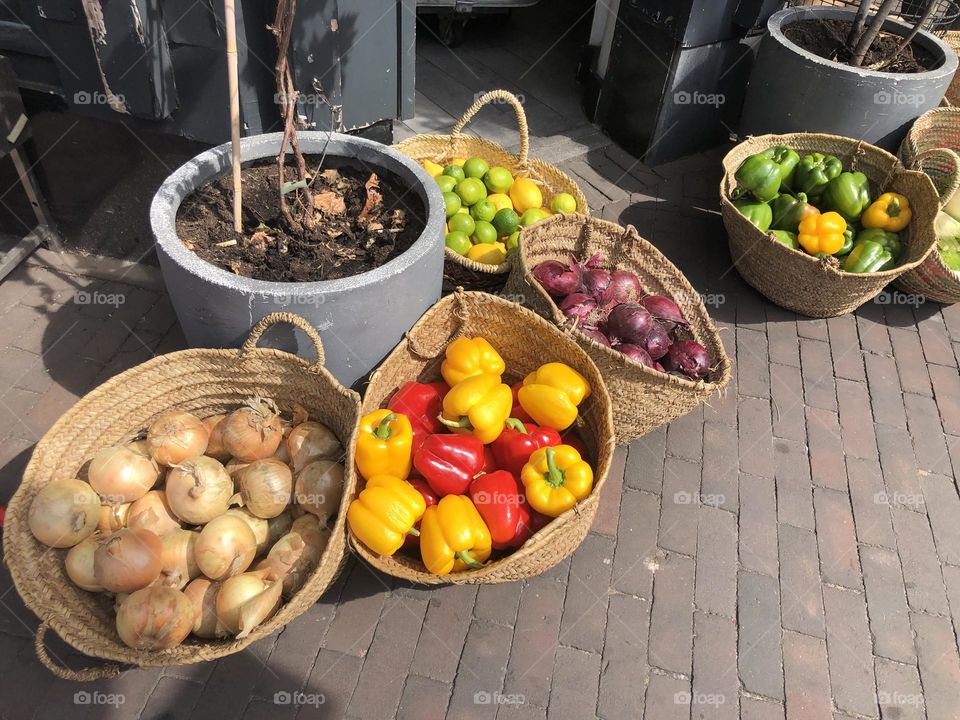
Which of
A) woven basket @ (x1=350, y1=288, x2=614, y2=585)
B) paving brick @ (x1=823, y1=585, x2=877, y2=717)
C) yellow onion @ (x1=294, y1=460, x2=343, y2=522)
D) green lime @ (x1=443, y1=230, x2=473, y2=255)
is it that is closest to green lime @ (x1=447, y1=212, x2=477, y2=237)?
green lime @ (x1=443, y1=230, x2=473, y2=255)

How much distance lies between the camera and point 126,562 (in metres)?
2.20

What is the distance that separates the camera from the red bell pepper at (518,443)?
2762 millimetres

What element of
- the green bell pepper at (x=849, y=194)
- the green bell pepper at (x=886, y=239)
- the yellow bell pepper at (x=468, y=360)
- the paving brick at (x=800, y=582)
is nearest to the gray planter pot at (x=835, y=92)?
the green bell pepper at (x=849, y=194)

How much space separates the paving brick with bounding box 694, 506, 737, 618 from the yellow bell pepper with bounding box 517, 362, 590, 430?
2.76 ft

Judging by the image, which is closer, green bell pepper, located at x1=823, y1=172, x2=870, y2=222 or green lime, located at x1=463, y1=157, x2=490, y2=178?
green lime, located at x1=463, y1=157, x2=490, y2=178

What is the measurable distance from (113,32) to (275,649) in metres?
2.77

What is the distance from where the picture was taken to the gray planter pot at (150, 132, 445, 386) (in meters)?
2.49

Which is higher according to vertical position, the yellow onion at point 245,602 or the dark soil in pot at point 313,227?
the dark soil in pot at point 313,227

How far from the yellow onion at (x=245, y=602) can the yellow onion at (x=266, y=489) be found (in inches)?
10.7

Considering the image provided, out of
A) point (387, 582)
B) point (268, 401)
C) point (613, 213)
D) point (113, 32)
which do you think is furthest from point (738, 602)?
point (113, 32)

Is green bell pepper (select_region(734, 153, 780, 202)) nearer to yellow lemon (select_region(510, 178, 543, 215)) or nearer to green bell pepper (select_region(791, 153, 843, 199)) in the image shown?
green bell pepper (select_region(791, 153, 843, 199))

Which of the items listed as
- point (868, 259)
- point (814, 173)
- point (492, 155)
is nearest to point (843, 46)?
point (814, 173)

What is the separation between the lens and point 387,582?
2.78 metres

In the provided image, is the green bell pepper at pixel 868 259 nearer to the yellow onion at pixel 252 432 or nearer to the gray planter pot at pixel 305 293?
the gray planter pot at pixel 305 293
